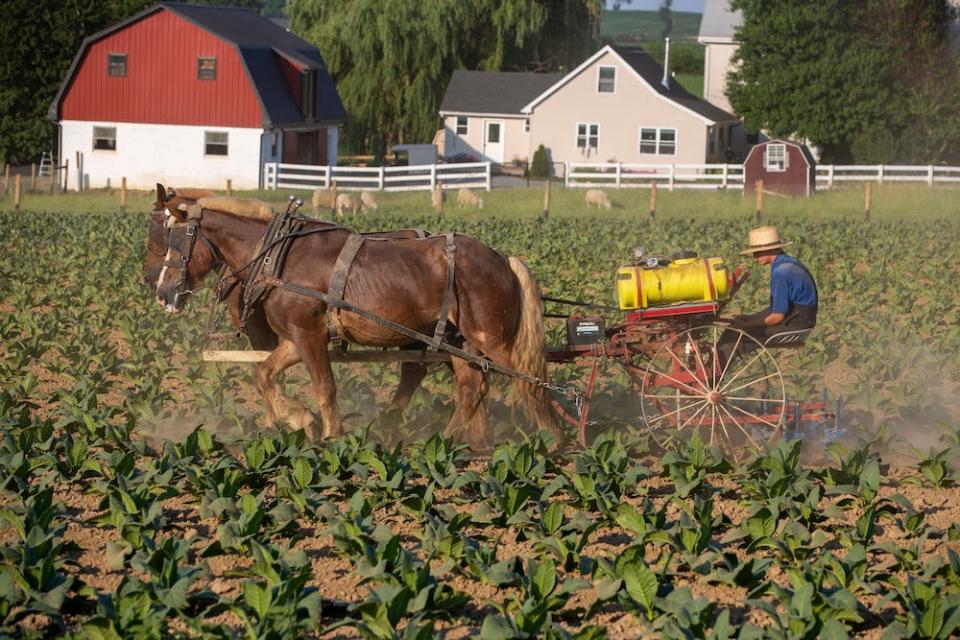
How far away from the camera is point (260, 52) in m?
46.0

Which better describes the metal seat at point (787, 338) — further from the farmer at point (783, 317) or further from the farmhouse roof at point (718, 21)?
the farmhouse roof at point (718, 21)

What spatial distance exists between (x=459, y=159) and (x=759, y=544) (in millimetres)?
50851

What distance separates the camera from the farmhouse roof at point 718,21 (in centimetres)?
6531

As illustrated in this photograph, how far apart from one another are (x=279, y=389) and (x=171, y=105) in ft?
120

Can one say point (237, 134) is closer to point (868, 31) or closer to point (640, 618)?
point (868, 31)

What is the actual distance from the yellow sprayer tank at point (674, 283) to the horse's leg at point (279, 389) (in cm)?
238

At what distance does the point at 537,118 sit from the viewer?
54.8m

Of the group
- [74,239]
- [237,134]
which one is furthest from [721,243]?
[237,134]

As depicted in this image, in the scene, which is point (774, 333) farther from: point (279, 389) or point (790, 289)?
point (279, 389)

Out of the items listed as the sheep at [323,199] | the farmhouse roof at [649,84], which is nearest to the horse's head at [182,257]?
the sheep at [323,199]

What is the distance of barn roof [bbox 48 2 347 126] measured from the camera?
44500 mm

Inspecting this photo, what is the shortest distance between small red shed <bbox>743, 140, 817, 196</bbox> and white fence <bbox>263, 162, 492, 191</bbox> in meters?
8.30

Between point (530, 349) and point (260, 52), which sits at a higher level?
point (260, 52)

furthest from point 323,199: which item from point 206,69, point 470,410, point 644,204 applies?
point 470,410
